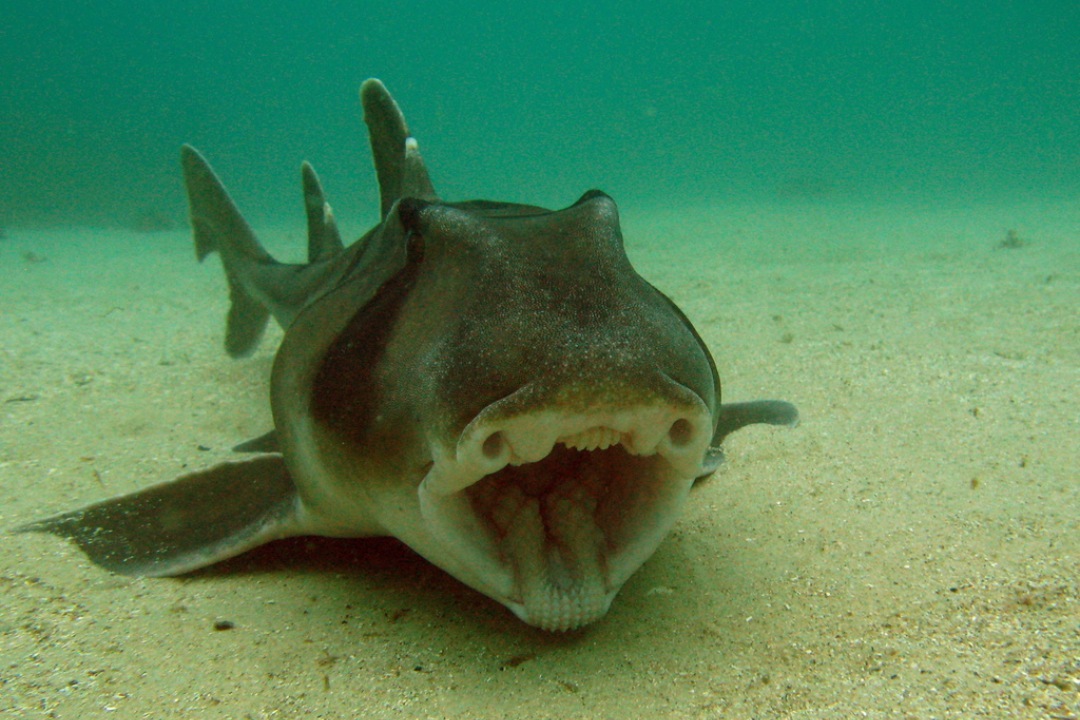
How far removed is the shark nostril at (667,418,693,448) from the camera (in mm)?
1874

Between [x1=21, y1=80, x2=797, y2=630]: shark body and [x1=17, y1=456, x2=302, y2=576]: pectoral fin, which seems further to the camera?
[x1=17, y1=456, x2=302, y2=576]: pectoral fin

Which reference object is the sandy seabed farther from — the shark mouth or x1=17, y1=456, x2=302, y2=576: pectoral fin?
the shark mouth

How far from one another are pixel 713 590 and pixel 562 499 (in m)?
0.76

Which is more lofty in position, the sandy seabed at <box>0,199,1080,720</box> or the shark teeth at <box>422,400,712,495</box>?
the shark teeth at <box>422,400,712,495</box>

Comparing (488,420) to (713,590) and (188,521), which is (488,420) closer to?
(713,590)

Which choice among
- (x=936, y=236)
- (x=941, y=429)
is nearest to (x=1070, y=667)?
(x=941, y=429)

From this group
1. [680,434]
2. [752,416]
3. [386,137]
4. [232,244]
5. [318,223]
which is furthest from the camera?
[232,244]

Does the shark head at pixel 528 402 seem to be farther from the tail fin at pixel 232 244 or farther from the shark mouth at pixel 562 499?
the tail fin at pixel 232 244

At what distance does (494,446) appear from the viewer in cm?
177

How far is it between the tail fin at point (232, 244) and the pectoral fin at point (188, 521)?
3211mm

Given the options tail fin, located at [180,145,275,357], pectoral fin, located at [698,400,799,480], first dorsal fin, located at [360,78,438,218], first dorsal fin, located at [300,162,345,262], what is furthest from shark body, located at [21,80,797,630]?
tail fin, located at [180,145,275,357]

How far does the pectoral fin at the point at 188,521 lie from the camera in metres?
2.80

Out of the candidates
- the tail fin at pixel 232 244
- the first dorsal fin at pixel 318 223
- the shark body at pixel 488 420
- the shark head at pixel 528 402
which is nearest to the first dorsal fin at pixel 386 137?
A: the first dorsal fin at pixel 318 223

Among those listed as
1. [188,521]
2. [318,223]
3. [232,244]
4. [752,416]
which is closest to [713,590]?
[752,416]
